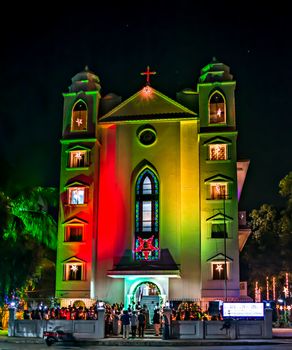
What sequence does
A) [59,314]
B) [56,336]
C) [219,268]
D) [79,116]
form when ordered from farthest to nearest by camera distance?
1. [79,116]
2. [219,268]
3. [59,314]
4. [56,336]

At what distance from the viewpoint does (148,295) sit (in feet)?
137

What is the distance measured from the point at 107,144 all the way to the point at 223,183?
9.05m

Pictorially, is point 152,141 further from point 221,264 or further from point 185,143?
point 221,264

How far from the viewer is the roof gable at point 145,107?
41.3 meters

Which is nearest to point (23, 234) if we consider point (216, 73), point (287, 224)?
point (216, 73)

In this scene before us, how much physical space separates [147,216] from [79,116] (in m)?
9.10

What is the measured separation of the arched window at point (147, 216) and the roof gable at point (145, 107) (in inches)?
165

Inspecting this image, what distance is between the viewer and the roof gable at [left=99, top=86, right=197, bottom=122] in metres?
41.3

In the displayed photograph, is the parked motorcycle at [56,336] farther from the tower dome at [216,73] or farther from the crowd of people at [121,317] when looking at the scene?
the tower dome at [216,73]

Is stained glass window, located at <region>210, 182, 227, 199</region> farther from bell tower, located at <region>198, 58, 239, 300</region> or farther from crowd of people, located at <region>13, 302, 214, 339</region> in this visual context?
crowd of people, located at <region>13, 302, 214, 339</region>

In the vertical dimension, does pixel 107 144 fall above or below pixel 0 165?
above

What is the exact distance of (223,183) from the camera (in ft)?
129

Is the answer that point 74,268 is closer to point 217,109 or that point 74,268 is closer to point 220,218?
point 220,218

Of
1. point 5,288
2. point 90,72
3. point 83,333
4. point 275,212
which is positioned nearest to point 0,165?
point 5,288
